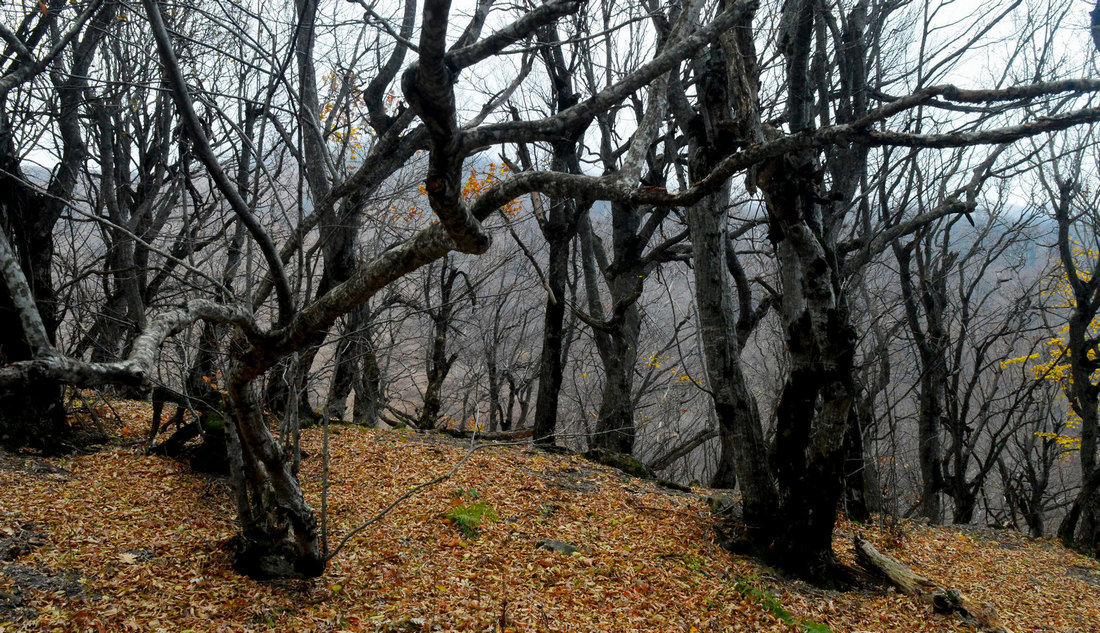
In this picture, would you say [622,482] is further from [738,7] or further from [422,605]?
[738,7]

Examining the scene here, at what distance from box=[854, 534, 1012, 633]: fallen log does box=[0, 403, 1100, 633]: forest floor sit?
10 cm

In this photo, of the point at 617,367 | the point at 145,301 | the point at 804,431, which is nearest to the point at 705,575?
the point at 804,431

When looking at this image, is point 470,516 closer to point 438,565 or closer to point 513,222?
point 438,565

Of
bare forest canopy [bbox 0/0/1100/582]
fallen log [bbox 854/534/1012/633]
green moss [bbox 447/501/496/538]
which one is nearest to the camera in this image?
bare forest canopy [bbox 0/0/1100/582]

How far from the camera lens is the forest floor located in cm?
362

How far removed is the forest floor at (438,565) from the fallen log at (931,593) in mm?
98

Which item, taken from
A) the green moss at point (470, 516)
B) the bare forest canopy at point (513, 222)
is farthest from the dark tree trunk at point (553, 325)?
the green moss at point (470, 516)

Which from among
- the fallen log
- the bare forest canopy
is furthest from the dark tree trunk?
the fallen log

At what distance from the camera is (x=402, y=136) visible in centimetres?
498

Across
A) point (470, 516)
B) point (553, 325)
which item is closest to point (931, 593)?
point (470, 516)

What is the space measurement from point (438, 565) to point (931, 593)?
12.1 feet

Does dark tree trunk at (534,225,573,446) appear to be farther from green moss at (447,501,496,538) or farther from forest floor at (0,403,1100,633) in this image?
green moss at (447,501,496,538)

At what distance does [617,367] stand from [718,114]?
4.94 m

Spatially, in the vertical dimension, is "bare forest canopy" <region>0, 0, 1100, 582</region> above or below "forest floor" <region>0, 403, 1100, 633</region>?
above
